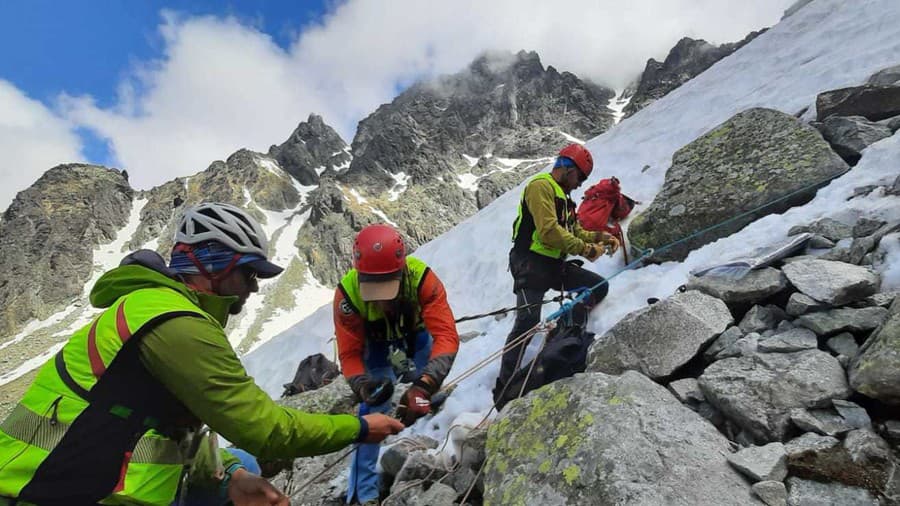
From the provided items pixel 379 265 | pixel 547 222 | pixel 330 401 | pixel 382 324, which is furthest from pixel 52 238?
pixel 547 222

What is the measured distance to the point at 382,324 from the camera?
5.09 m

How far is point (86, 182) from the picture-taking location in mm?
133000

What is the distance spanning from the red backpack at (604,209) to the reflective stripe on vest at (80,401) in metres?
7.51

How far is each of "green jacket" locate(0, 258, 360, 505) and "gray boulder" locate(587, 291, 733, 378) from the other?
3.34 meters

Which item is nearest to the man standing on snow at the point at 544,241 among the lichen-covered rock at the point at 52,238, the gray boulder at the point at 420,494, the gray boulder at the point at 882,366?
the gray boulder at the point at 420,494

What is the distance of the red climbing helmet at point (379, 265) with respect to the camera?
4.50m

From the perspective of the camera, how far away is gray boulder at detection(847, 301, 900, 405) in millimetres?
2859

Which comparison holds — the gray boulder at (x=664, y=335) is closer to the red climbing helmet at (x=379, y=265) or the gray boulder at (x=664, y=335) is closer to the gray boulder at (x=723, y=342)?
the gray boulder at (x=723, y=342)

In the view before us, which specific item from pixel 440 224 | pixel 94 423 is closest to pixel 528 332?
pixel 94 423

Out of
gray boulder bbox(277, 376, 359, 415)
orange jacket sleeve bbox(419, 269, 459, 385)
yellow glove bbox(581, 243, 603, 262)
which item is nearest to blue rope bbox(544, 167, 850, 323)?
yellow glove bbox(581, 243, 603, 262)

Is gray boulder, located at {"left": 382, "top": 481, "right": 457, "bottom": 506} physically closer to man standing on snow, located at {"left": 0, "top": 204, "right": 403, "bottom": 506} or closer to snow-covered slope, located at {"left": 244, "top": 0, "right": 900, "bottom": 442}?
snow-covered slope, located at {"left": 244, "top": 0, "right": 900, "bottom": 442}

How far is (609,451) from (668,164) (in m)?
10.7

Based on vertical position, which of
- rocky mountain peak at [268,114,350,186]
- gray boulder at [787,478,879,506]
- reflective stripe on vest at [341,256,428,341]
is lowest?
gray boulder at [787,478,879,506]

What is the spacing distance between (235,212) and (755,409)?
3992mm
